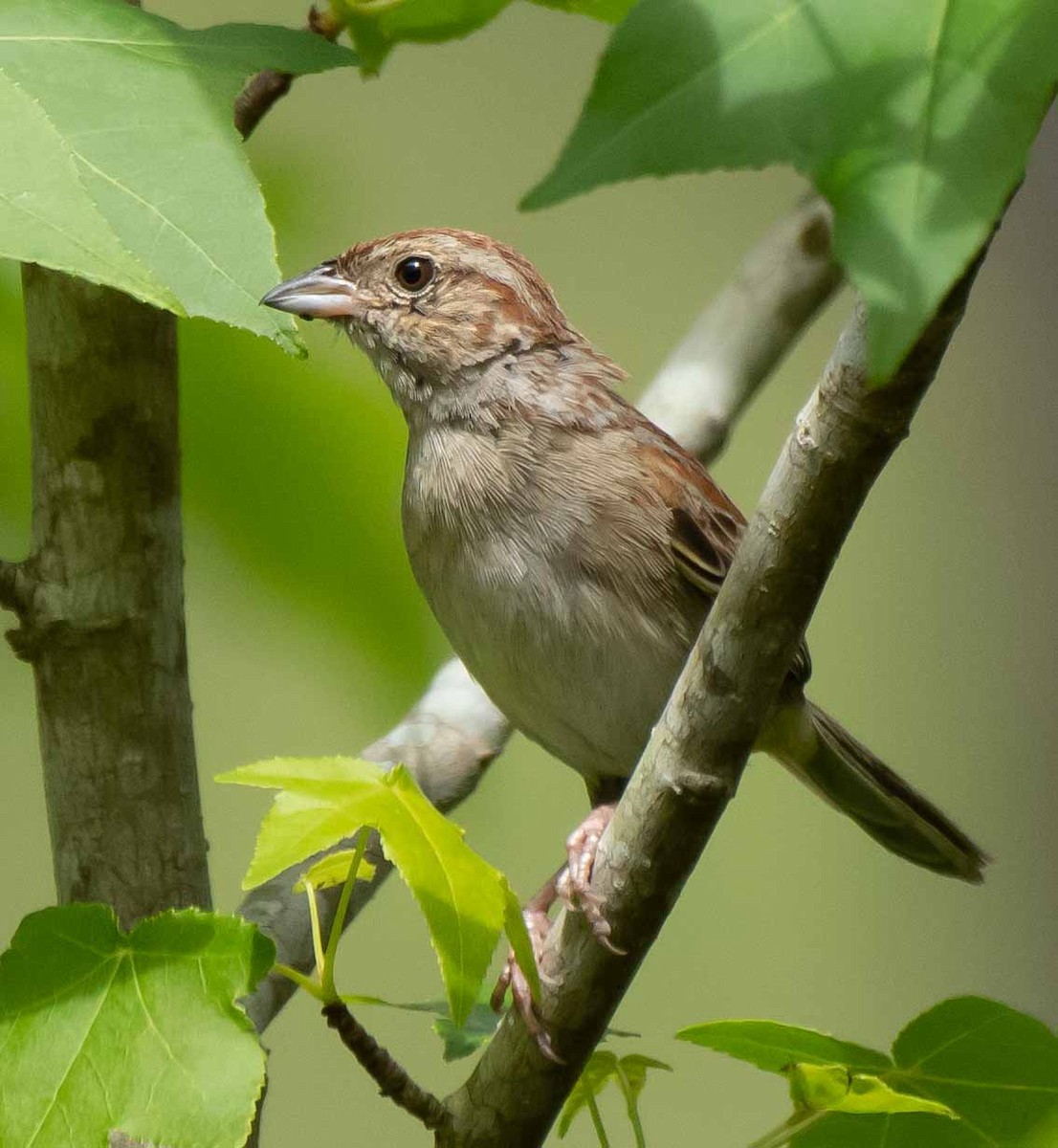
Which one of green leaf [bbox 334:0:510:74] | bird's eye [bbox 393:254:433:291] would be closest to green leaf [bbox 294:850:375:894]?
green leaf [bbox 334:0:510:74]

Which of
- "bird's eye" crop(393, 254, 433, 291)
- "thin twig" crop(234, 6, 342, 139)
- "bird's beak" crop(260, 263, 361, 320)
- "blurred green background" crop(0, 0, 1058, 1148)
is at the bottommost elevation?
"blurred green background" crop(0, 0, 1058, 1148)

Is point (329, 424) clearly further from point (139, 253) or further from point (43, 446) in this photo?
point (139, 253)

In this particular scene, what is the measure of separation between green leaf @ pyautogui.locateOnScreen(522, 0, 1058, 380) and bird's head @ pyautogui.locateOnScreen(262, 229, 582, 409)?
5.04ft

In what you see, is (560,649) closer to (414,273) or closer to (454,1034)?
(454,1034)

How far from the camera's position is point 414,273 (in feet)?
8.32

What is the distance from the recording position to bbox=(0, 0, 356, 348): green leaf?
37.9 inches

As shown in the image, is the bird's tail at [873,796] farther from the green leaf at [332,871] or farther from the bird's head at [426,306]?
the green leaf at [332,871]

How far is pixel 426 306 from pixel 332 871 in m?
1.34

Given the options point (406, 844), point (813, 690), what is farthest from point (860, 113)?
point (813, 690)

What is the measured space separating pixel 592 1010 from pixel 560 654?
29.4 inches

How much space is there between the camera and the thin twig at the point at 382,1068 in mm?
1411

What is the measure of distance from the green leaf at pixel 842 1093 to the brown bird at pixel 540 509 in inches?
24.0

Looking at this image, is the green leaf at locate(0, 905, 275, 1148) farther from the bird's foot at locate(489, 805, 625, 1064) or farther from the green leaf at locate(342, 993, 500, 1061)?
the green leaf at locate(342, 993, 500, 1061)

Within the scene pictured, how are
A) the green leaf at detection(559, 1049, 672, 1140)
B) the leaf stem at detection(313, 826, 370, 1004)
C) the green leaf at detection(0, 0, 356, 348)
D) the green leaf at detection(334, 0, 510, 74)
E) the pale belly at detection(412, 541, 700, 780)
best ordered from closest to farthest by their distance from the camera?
the green leaf at detection(0, 0, 356, 348), the leaf stem at detection(313, 826, 370, 1004), the green leaf at detection(334, 0, 510, 74), the green leaf at detection(559, 1049, 672, 1140), the pale belly at detection(412, 541, 700, 780)
